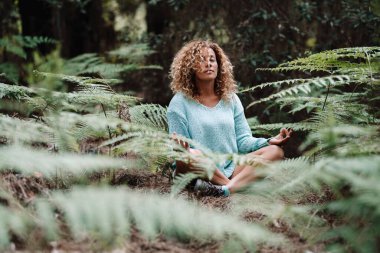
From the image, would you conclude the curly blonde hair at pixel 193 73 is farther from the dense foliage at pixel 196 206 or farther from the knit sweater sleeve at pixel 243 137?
the dense foliage at pixel 196 206

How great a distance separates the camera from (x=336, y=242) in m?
1.89

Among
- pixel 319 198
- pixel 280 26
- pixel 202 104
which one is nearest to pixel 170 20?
pixel 280 26

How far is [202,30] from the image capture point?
564 centimetres

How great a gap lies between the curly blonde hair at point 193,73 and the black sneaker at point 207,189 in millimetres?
907

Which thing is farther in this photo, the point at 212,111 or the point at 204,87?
the point at 204,87

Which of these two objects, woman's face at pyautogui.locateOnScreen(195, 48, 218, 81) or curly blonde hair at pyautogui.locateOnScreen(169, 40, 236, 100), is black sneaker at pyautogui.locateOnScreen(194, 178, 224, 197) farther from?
woman's face at pyautogui.locateOnScreen(195, 48, 218, 81)

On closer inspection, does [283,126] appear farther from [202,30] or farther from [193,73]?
[202,30]

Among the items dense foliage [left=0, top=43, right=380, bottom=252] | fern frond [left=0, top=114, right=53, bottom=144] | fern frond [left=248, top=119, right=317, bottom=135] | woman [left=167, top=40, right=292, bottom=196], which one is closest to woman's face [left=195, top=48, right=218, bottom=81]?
woman [left=167, top=40, right=292, bottom=196]

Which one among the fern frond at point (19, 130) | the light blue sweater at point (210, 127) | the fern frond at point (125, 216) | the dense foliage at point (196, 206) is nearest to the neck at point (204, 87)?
the light blue sweater at point (210, 127)

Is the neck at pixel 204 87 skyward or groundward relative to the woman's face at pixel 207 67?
groundward

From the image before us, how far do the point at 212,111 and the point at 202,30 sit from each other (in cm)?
259

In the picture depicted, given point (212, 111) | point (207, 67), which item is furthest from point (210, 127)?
point (207, 67)

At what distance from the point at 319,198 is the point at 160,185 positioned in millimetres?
1206

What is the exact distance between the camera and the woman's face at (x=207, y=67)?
3.42 m
